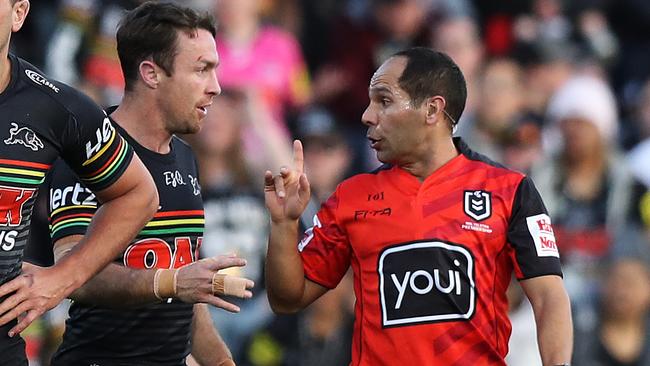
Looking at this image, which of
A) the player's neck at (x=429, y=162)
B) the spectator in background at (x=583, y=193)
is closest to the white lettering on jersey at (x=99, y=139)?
the player's neck at (x=429, y=162)

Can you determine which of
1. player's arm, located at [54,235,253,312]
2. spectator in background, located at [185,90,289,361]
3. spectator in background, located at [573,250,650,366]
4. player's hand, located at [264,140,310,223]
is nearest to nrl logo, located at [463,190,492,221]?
player's hand, located at [264,140,310,223]

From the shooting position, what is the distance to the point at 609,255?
10.5 m

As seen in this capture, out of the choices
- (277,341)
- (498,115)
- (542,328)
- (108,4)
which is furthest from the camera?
(498,115)

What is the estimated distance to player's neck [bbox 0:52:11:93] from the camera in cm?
508

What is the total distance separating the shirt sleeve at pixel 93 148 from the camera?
17.2ft

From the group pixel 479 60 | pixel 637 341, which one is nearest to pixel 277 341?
pixel 637 341

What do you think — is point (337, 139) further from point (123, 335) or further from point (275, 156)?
point (123, 335)

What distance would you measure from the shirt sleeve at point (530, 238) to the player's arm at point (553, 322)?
6 cm

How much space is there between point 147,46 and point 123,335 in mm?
1253

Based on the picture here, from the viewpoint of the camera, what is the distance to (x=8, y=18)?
506 centimetres

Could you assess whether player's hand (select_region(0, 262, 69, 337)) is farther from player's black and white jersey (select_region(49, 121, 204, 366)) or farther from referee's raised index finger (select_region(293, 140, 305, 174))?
referee's raised index finger (select_region(293, 140, 305, 174))

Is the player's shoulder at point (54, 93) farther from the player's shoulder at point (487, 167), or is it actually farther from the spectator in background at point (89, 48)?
the spectator in background at point (89, 48)

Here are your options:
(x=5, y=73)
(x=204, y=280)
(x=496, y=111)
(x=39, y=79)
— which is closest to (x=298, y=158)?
(x=204, y=280)

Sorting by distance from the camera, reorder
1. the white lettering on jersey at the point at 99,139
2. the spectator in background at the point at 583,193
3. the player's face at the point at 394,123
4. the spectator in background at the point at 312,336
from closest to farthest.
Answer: the white lettering on jersey at the point at 99,139 < the player's face at the point at 394,123 < the spectator in background at the point at 312,336 < the spectator in background at the point at 583,193
